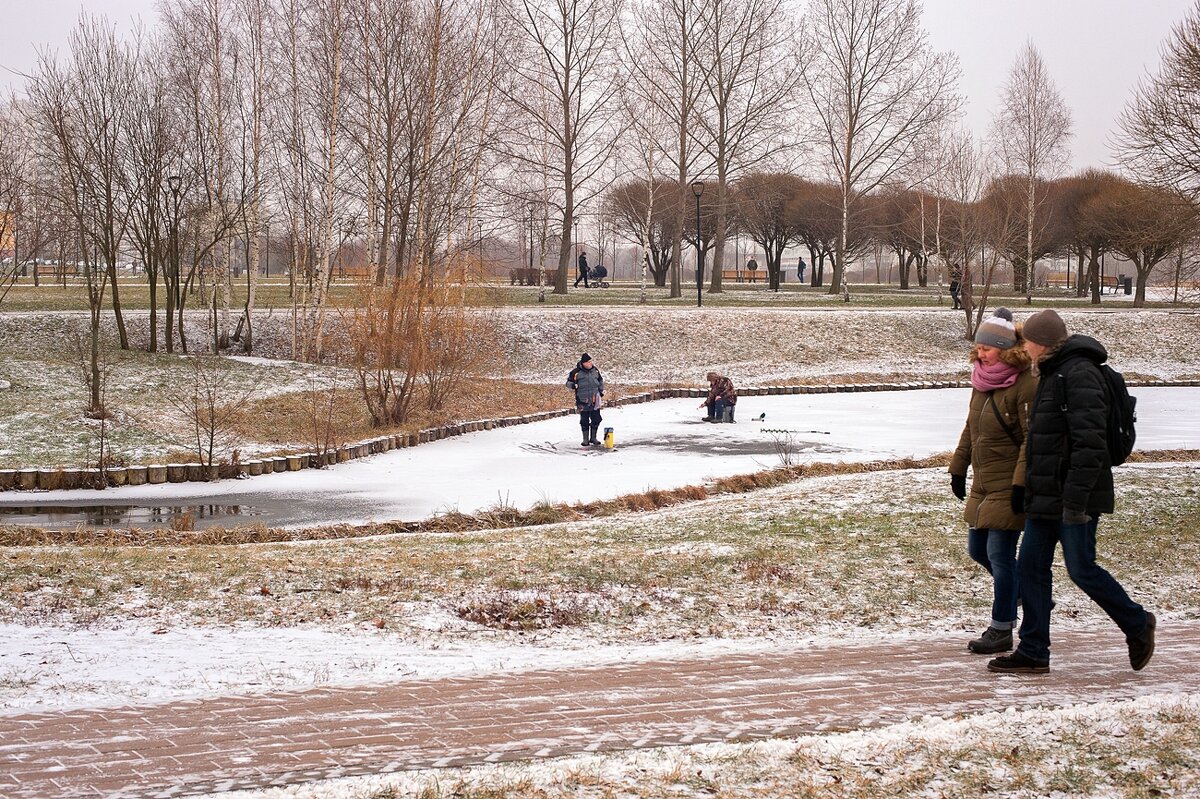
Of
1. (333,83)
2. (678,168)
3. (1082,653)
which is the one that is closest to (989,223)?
(678,168)

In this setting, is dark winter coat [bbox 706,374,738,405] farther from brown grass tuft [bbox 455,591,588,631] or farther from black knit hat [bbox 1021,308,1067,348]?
black knit hat [bbox 1021,308,1067,348]

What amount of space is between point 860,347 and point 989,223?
9.32 m

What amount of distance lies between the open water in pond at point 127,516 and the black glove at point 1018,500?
9.37 meters

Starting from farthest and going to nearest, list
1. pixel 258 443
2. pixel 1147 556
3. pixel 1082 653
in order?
pixel 258 443, pixel 1147 556, pixel 1082 653

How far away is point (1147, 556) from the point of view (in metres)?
9.51

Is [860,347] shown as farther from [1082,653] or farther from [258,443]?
[1082,653]

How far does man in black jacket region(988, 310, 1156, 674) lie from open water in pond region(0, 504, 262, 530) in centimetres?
947

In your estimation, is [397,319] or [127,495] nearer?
[127,495]

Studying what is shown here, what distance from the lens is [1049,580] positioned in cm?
631

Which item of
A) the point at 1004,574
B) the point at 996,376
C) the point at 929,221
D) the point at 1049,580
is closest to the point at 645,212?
the point at 929,221

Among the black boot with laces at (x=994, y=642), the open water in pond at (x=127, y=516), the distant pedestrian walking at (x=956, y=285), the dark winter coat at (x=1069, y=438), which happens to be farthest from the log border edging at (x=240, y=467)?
the distant pedestrian walking at (x=956, y=285)

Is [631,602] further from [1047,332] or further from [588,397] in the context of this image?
[588,397]

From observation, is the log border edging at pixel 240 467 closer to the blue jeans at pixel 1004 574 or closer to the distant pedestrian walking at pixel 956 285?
the blue jeans at pixel 1004 574

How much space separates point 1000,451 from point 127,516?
35.9 ft
